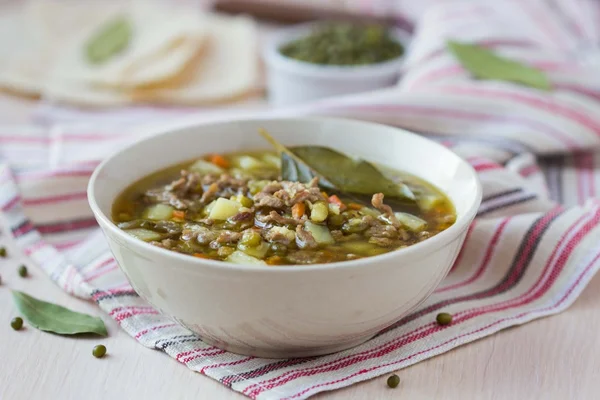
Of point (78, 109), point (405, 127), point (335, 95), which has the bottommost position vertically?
point (78, 109)

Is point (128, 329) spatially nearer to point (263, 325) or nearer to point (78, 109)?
point (263, 325)

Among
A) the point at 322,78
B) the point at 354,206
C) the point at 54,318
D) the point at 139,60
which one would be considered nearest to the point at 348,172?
the point at 354,206

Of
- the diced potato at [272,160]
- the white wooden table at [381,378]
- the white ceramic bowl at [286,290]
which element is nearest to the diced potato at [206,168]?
the diced potato at [272,160]

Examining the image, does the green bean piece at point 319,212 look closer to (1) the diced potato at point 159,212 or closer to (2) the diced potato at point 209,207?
(2) the diced potato at point 209,207

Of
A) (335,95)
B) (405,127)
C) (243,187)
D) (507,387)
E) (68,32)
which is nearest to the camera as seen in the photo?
(507,387)

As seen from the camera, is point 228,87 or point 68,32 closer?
point 228,87


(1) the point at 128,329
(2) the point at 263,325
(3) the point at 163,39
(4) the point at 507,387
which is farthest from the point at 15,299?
(3) the point at 163,39

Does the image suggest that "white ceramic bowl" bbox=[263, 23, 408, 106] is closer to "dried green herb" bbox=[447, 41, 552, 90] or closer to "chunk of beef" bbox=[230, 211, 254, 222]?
"dried green herb" bbox=[447, 41, 552, 90]

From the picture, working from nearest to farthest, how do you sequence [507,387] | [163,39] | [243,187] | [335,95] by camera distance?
[507,387], [243,187], [335,95], [163,39]

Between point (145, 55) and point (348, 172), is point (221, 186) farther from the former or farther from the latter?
point (145, 55)
